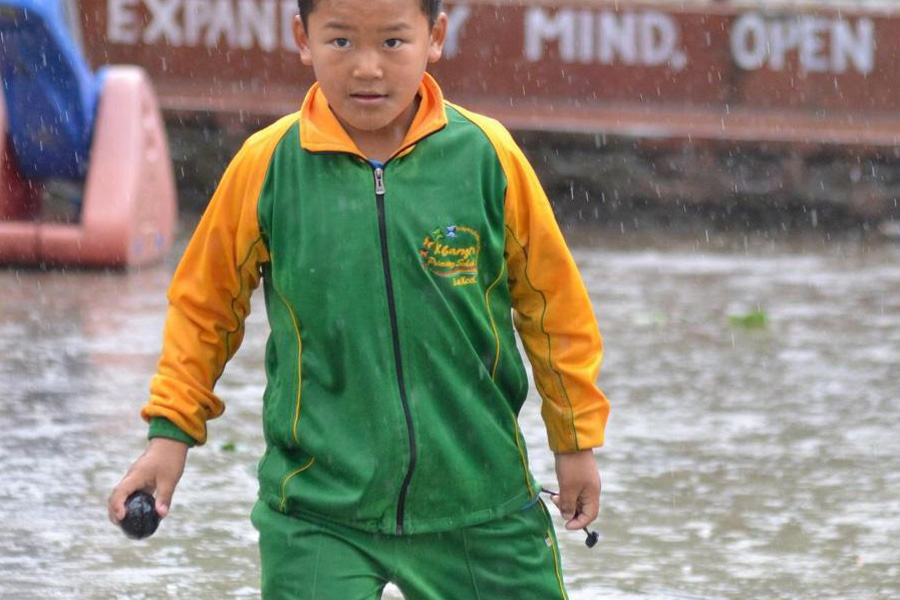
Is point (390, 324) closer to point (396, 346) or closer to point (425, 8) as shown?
point (396, 346)

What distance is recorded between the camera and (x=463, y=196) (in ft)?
8.80

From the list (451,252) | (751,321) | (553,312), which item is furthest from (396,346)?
(751,321)

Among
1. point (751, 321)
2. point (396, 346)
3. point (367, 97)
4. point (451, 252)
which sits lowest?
point (751, 321)

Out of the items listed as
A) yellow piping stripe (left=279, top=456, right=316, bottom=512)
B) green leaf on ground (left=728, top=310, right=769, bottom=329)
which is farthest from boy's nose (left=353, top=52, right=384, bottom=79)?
green leaf on ground (left=728, top=310, right=769, bottom=329)

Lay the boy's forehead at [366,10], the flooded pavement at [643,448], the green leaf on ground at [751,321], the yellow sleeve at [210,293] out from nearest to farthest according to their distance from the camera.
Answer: the boy's forehead at [366,10], the yellow sleeve at [210,293], the flooded pavement at [643,448], the green leaf on ground at [751,321]

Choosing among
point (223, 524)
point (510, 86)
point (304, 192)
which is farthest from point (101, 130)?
point (304, 192)

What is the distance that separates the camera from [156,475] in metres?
2.71

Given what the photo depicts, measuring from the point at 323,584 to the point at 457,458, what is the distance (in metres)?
0.26

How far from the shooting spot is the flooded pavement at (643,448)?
408cm

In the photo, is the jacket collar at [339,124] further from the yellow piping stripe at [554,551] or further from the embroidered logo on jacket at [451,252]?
the yellow piping stripe at [554,551]

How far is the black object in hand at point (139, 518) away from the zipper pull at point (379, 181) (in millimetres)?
561

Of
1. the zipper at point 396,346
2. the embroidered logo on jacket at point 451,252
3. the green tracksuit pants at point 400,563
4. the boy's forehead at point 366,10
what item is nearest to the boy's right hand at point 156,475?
the green tracksuit pants at point 400,563

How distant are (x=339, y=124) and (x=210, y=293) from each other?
0.32 meters

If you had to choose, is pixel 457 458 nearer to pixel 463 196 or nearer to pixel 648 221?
pixel 463 196
